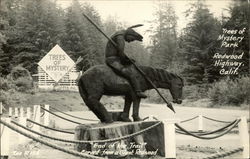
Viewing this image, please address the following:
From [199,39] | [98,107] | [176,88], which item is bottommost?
[98,107]

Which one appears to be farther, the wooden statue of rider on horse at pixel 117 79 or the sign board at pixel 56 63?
the sign board at pixel 56 63

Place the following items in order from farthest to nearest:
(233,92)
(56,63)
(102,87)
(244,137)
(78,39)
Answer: (78,39) < (56,63) < (233,92) < (102,87) < (244,137)

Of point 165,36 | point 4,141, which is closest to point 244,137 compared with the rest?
point 4,141

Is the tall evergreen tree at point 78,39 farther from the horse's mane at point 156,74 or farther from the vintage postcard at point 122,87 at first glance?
the horse's mane at point 156,74

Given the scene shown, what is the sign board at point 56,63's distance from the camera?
86.8 ft

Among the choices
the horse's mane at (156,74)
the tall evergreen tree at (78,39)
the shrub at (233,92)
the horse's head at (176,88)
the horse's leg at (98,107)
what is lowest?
the shrub at (233,92)

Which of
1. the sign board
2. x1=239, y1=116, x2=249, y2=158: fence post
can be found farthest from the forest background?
x1=239, y1=116, x2=249, y2=158: fence post

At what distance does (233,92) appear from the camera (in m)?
24.9

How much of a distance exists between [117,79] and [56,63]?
19810mm

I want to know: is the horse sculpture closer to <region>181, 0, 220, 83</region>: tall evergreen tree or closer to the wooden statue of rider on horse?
the wooden statue of rider on horse

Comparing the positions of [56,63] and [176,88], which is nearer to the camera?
[176,88]

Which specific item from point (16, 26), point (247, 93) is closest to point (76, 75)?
point (16, 26)

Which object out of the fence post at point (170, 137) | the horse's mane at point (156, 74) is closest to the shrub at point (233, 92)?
the horse's mane at point (156, 74)

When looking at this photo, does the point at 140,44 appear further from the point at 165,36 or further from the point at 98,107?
the point at 98,107
